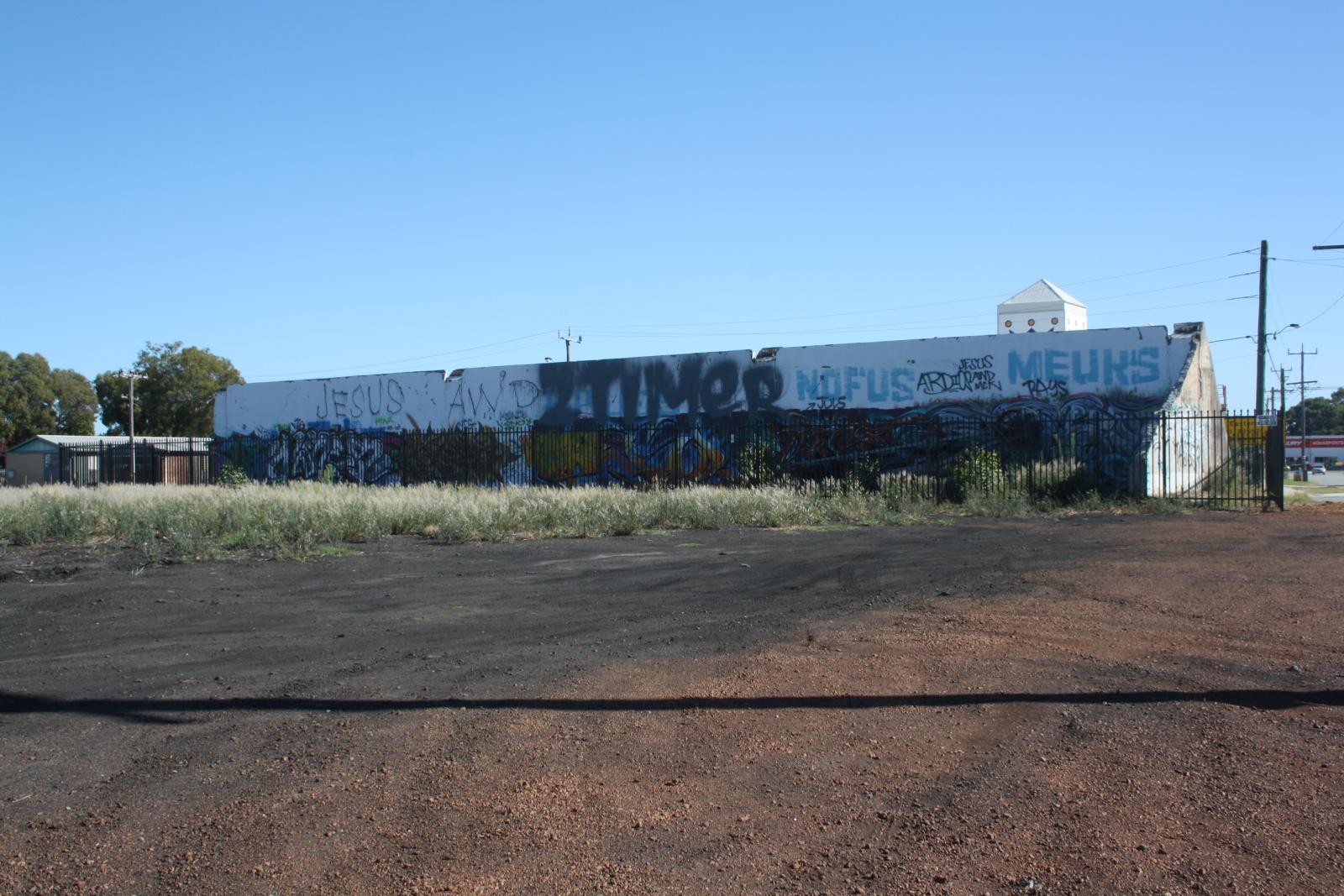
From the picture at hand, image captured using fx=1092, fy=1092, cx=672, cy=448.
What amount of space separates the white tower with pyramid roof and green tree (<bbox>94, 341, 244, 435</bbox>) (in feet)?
147

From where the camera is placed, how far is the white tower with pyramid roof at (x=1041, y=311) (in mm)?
39594

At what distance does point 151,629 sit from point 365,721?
3.74 metres

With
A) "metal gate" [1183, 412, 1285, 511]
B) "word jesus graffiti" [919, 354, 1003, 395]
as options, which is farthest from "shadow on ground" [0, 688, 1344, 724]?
"word jesus graffiti" [919, 354, 1003, 395]

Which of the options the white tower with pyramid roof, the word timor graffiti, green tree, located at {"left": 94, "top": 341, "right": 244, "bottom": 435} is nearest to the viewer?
the word timor graffiti

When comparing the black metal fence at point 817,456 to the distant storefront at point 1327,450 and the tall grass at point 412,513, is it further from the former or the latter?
the distant storefront at point 1327,450

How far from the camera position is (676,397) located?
31219 mm

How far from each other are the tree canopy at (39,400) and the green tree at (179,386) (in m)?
4.43

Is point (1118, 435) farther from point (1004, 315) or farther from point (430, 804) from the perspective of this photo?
point (430, 804)

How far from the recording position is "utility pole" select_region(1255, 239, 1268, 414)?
1398 inches

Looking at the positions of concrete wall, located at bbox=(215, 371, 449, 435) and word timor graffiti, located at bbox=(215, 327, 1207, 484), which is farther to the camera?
concrete wall, located at bbox=(215, 371, 449, 435)

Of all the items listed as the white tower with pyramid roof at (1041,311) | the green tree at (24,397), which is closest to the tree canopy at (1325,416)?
the white tower with pyramid roof at (1041,311)

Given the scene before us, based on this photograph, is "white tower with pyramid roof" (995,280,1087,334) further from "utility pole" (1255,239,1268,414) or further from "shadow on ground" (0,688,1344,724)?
"shadow on ground" (0,688,1344,724)

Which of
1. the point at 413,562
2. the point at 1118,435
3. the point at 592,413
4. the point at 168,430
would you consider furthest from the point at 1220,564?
the point at 168,430

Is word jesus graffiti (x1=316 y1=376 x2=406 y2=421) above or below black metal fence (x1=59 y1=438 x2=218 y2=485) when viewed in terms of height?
above
